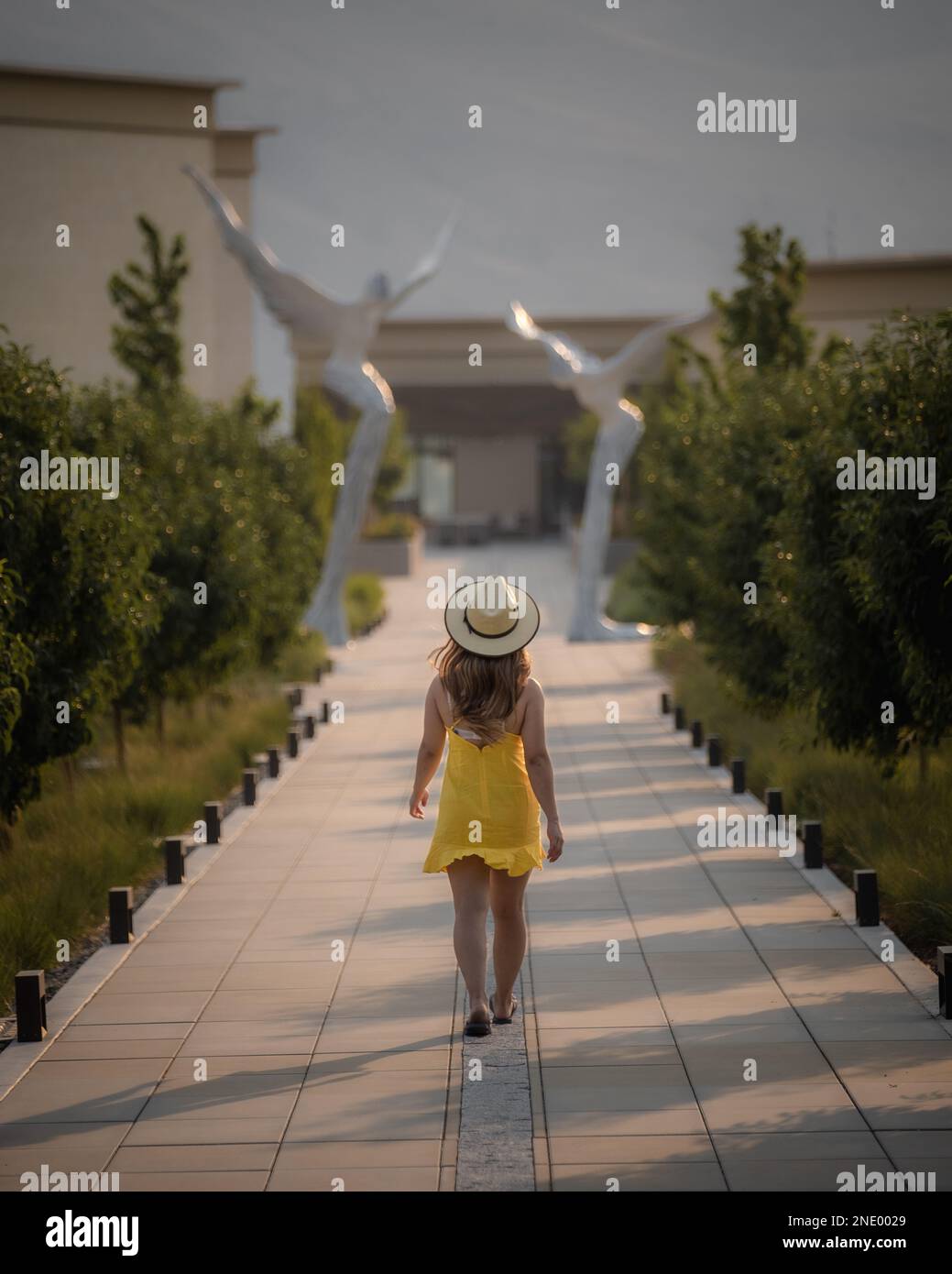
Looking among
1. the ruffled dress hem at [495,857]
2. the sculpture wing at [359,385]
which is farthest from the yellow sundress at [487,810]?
the sculpture wing at [359,385]

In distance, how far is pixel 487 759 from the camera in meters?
6.65

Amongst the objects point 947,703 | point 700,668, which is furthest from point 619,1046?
point 700,668

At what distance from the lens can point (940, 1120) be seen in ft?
19.1

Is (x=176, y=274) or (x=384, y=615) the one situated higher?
(x=176, y=274)

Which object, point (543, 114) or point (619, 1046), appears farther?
point (543, 114)

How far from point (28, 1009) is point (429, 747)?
7.45ft

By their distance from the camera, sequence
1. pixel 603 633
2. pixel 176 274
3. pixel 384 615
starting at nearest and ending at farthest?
pixel 176 274, pixel 603 633, pixel 384 615

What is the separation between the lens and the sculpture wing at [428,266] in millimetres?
26109

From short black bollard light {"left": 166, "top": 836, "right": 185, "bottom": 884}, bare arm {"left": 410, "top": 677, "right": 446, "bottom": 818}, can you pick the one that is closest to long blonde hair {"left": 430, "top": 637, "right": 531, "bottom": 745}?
bare arm {"left": 410, "top": 677, "right": 446, "bottom": 818}

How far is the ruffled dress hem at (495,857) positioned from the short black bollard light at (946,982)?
1.99 meters

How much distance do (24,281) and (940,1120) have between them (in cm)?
3332

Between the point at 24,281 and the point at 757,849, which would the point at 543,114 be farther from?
the point at 757,849

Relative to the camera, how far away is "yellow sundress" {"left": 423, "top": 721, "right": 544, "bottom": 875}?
261 inches

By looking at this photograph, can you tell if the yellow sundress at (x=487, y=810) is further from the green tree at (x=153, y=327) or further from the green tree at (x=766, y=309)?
the green tree at (x=153, y=327)
